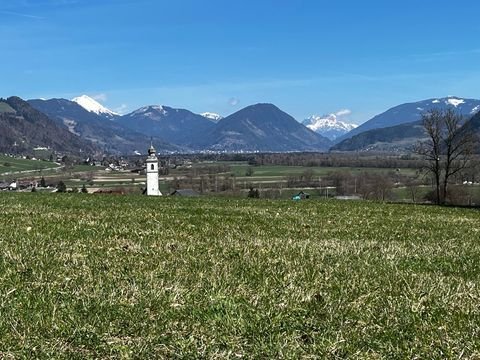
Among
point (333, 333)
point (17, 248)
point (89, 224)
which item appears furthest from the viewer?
point (89, 224)

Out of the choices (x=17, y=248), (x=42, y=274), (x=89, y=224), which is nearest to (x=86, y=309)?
(x=42, y=274)

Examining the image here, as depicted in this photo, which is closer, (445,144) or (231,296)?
(231,296)

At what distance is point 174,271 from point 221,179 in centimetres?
15938

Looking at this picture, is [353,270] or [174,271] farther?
[353,270]

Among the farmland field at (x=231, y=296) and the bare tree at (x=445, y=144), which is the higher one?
the bare tree at (x=445, y=144)

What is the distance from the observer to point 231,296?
731 centimetres

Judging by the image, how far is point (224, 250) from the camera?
11305mm

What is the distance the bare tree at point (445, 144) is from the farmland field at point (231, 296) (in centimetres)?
5518

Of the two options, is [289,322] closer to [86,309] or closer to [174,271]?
[86,309]

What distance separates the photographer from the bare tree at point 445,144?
65.2 meters

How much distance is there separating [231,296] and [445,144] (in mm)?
64028

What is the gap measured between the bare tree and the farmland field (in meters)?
55.2

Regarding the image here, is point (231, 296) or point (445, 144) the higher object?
point (445, 144)

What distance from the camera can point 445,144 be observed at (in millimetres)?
66500
